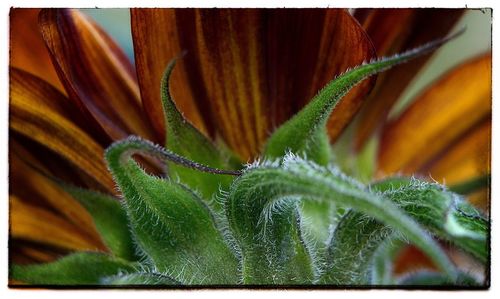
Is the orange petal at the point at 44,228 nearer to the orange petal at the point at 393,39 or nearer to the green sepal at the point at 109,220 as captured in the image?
the green sepal at the point at 109,220

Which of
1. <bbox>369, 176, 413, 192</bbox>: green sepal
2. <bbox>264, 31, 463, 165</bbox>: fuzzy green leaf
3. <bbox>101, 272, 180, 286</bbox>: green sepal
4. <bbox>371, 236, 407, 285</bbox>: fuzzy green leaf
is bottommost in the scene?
<bbox>101, 272, 180, 286</bbox>: green sepal

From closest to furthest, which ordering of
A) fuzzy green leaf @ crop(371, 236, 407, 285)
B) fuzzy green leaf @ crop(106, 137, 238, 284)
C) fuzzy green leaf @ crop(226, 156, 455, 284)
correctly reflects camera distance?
fuzzy green leaf @ crop(226, 156, 455, 284)
fuzzy green leaf @ crop(106, 137, 238, 284)
fuzzy green leaf @ crop(371, 236, 407, 285)

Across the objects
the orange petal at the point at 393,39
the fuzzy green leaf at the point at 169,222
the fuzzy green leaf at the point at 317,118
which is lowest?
the fuzzy green leaf at the point at 169,222

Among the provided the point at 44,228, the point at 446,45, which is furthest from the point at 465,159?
the point at 44,228

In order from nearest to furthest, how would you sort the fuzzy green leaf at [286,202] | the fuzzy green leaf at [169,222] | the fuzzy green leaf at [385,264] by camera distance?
1. the fuzzy green leaf at [286,202]
2. the fuzzy green leaf at [169,222]
3. the fuzzy green leaf at [385,264]

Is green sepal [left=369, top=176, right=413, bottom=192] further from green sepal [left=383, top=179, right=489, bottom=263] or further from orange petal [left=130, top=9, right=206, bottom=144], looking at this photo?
orange petal [left=130, top=9, right=206, bottom=144]

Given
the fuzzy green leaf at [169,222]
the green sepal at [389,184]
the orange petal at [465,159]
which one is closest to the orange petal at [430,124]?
the orange petal at [465,159]

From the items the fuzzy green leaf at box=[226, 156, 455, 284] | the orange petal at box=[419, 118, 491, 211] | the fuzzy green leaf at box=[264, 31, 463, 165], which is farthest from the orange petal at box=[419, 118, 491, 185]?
the fuzzy green leaf at box=[226, 156, 455, 284]
